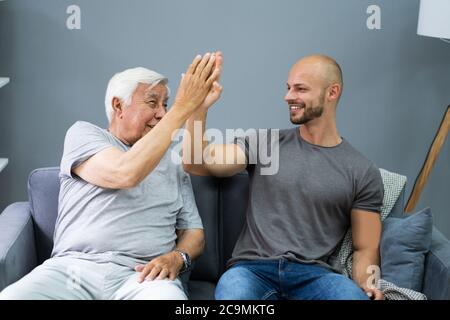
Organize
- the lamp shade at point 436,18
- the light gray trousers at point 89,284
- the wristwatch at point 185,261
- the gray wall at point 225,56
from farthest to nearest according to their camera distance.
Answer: the gray wall at point 225,56
the lamp shade at point 436,18
the wristwatch at point 185,261
the light gray trousers at point 89,284

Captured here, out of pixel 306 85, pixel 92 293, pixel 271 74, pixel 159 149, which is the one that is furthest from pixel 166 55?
pixel 92 293

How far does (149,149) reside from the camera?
7.16 ft

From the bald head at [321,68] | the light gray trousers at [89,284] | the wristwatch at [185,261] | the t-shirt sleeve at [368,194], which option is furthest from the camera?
the bald head at [321,68]

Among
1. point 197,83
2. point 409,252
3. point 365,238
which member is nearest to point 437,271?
point 409,252

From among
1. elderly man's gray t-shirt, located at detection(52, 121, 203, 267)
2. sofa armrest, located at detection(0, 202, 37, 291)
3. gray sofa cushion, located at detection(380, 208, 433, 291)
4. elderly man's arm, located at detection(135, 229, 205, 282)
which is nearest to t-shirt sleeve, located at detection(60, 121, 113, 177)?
elderly man's gray t-shirt, located at detection(52, 121, 203, 267)

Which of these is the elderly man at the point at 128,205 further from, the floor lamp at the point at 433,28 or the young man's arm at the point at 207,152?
the floor lamp at the point at 433,28

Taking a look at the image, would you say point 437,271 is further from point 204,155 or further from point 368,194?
point 204,155

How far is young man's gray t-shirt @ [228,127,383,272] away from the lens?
2.36 m

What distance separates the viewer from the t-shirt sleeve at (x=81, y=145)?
2.27 meters

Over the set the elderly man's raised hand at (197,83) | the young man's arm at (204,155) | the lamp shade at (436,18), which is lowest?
the young man's arm at (204,155)

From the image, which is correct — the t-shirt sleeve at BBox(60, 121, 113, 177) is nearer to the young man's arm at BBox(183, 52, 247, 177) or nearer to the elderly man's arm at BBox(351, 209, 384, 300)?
the young man's arm at BBox(183, 52, 247, 177)

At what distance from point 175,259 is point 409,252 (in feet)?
2.25

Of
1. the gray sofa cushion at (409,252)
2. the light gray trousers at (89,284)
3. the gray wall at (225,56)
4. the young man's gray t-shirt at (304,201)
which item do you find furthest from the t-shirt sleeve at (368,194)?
the gray wall at (225,56)

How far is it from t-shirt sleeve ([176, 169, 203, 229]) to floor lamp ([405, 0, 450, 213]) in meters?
1.09
